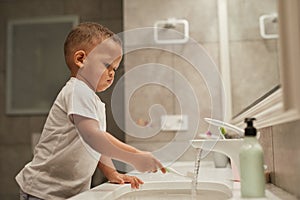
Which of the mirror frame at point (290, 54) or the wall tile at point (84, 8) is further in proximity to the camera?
the wall tile at point (84, 8)

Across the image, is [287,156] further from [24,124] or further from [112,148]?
[24,124]

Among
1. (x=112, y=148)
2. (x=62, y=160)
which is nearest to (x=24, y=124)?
(x=62, y=160)

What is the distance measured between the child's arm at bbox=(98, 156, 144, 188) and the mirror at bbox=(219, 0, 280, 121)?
0.42 m

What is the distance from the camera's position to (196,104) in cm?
201

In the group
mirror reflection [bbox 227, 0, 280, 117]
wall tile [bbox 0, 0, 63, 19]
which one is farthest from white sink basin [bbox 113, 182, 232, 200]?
wall tile [bbox 0, 0, 63, 19]

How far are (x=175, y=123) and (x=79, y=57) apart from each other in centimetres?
105

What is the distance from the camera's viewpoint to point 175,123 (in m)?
2.03

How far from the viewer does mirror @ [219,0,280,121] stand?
1.22m

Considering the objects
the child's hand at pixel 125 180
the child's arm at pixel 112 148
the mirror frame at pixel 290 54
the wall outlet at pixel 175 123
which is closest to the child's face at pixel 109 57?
the child's arm at pixel 112 148

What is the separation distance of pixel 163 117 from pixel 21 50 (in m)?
1.39

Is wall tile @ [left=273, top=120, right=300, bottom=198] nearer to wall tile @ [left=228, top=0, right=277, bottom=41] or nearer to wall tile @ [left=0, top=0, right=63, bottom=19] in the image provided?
wall tile @ [left=228, top=0, right=277, bottom=41]

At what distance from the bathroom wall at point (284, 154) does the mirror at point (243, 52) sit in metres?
0.20

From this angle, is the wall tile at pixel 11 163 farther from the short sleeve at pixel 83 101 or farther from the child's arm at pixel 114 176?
the short sleeve at pixel 83 101

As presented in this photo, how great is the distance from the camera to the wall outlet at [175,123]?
2.02 meters
